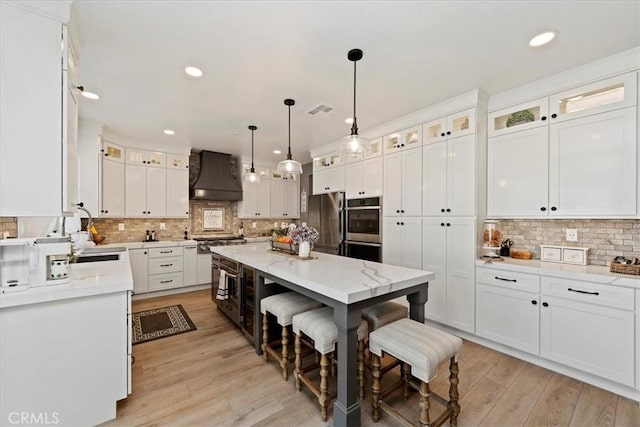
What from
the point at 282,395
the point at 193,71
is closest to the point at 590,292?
the point at 282,395

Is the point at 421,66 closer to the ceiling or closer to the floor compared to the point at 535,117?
closer to the ceiling

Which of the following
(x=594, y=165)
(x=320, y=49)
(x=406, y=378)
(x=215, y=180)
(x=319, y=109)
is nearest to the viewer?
(x=406, y=378)

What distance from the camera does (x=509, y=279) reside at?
2561mm

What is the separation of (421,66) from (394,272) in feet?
5.76

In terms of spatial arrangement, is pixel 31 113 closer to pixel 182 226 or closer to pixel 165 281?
pixel 165 281

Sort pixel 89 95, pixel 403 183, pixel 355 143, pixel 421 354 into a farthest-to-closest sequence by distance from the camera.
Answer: pixel 403 183, pixel 89 95, pixel 355 143, pixel 421 354

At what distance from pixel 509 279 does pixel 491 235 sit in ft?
1.62

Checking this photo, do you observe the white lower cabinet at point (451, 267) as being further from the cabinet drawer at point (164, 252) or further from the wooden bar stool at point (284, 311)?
the cabinet drawer at point (164, 252)

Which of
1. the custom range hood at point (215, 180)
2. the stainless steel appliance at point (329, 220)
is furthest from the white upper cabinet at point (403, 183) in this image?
the custom range hood at point (215, 180)

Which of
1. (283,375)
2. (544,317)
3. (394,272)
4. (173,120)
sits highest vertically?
(173,120)

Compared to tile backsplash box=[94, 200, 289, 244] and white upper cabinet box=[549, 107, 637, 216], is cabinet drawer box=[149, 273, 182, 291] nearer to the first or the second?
tile backsplash box=[94, 200, 289, 244]

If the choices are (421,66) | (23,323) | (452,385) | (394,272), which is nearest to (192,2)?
(421,66)

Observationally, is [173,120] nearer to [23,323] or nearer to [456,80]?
[23,323]

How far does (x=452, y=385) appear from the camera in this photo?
1649 mm
